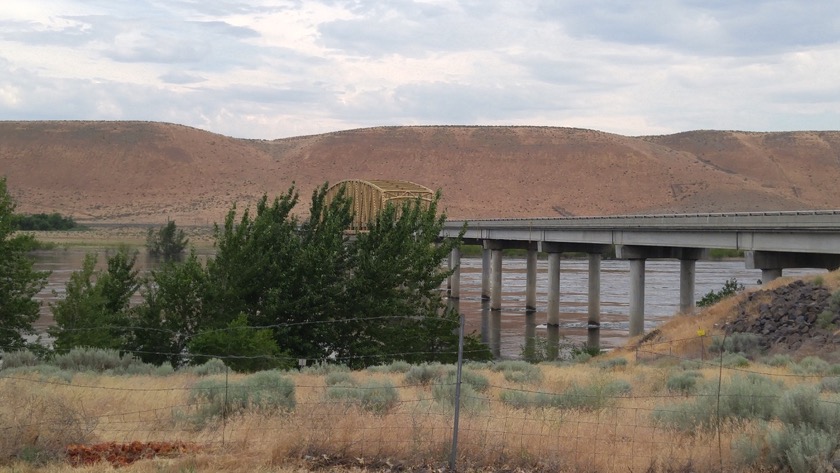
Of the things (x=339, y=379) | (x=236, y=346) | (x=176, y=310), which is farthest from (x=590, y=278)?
(x=339, y=379)

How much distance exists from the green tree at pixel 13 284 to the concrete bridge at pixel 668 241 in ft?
69.6

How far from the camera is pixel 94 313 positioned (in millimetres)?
31766

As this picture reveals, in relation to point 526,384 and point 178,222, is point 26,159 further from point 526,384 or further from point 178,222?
point 526,384

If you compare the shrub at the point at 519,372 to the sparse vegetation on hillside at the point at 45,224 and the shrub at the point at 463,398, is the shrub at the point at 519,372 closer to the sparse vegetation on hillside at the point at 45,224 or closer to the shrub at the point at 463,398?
the shrub at the point at 463,398

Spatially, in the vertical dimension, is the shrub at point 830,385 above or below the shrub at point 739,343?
above

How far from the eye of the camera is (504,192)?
18938 centimetres

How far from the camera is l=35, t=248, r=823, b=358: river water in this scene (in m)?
49.0

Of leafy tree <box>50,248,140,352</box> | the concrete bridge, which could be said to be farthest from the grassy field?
the concrete bridge

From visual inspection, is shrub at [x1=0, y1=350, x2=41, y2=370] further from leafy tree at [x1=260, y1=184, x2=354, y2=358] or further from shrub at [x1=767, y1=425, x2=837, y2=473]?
shrub at [x1=767, y1=425, x2=837, y2=473]

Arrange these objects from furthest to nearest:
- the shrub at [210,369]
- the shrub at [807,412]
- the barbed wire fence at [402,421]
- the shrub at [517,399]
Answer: the shrub at [210,369] < the shrub at [517,399] < the shrub at [807,412] < the barbed wire fence at [402,421]

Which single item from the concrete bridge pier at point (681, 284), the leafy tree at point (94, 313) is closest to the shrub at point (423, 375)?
the leafy tree at point (94, 313)

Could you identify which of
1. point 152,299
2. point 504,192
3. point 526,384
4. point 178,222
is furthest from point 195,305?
point 504,192

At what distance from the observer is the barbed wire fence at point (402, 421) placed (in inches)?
428

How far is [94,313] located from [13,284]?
3068 mm
